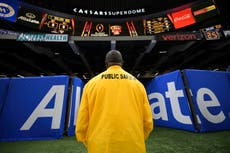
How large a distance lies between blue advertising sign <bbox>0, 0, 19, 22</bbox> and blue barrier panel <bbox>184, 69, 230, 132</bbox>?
17.2 meters

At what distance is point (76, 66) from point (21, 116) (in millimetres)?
15178

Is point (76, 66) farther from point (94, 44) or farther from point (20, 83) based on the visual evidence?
point (20, 83)

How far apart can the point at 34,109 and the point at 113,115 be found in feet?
8.33

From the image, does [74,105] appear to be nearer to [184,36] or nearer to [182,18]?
[184,36]

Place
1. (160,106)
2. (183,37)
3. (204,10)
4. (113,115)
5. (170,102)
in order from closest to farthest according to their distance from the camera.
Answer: (113,115) < (170,102) < (160,106) < (183,37) < (204,10)

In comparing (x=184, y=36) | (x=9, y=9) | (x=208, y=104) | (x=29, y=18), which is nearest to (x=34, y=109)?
(x=208, y=104)

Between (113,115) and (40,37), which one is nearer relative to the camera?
(113,115)

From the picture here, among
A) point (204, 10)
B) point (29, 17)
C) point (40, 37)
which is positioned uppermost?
point (204, 10)

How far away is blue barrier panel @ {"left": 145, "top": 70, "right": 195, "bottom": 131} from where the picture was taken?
10.8 feet

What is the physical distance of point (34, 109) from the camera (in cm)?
302

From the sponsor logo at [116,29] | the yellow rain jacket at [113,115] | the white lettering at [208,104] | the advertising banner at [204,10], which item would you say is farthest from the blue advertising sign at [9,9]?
the advertising banner at [204,10]

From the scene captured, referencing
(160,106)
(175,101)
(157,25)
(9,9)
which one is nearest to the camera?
(175,101)

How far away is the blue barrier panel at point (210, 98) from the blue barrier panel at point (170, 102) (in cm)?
21

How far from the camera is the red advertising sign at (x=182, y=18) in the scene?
16500 millimetres
